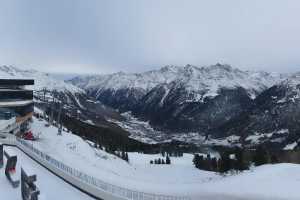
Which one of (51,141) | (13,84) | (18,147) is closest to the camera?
(18,147)

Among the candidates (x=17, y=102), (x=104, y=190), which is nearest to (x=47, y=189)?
(x=104, y=190)

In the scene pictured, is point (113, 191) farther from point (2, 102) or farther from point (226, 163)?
point (226, 163)

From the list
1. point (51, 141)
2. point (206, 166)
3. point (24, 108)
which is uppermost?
point (24, 108)

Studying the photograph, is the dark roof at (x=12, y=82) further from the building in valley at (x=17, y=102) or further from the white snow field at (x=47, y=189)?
the white snow field at (x=47, y=189)

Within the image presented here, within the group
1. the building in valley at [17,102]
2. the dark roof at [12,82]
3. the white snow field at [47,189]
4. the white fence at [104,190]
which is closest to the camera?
the white snow field at [47,189]

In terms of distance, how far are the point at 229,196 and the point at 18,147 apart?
35348 millimetres

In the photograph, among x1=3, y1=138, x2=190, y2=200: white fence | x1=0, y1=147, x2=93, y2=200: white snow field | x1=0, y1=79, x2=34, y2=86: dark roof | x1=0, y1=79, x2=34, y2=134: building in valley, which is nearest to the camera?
x1=0, y1=147, x2=93, y2=200: white snow field

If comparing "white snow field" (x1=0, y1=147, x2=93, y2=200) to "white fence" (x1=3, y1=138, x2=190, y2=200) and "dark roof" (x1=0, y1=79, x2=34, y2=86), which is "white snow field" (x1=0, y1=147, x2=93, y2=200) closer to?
"white fence" (x1=3, y1=138, x2=190, y2=200)

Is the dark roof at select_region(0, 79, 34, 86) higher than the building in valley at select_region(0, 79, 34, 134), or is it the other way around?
the dark roof at select_region(0, 79, 34, 86)

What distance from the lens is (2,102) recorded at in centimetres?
10238

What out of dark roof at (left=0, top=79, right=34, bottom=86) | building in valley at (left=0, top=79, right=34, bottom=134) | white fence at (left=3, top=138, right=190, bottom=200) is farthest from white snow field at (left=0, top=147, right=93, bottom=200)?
dark roof at (left=0, top=79, right=34, bottom=86)

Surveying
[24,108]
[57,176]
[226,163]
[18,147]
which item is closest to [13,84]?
[24,108]

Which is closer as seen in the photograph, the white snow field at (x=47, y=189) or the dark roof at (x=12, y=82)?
the white snow field at (x=47, y=189)

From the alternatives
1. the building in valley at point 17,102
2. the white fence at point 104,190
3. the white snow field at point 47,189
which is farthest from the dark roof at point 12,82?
the white snow field at point 47,189
